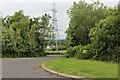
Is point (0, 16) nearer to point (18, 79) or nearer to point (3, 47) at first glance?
point (3, 47)

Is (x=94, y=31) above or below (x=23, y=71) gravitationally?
above

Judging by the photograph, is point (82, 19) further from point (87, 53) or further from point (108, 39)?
point (108, 39)

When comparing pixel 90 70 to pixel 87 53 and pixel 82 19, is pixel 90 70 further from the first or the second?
pixel 82 19

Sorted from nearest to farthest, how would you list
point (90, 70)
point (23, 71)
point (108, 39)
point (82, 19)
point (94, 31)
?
point (90, 70) → point (23, 71) → point (108, 39) → point (94, 31) → point (82, 19)

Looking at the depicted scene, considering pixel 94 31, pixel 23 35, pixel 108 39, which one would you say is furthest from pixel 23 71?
pixel 23 35

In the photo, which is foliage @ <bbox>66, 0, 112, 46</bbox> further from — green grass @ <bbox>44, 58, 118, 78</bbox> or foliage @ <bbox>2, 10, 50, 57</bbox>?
green grass @ <bbox>44, 58, 118, 78</bbox>

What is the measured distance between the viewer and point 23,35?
62062mm

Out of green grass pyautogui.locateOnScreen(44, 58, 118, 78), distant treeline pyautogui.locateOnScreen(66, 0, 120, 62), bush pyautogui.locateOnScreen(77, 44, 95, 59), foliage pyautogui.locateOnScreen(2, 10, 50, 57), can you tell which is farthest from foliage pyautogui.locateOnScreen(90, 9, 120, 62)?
foliage pyautogui.locateOnScreen(2, 10, 50, 57)

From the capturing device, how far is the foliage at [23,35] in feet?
186

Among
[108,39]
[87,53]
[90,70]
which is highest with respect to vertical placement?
[108,39]

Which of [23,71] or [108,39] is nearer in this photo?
[23,71]

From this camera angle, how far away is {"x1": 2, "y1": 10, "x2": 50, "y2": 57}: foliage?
56.8m

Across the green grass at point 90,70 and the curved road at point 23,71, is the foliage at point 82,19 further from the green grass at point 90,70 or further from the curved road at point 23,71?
the green grass at point 90,70

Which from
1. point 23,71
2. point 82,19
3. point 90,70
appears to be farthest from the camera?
point 82,19
